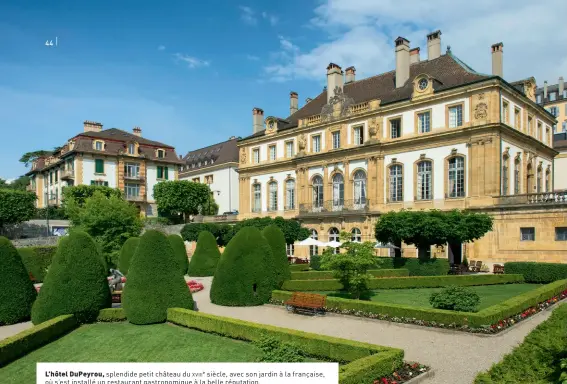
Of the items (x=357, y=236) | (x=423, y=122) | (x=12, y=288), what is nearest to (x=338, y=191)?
(x=357, y=236)

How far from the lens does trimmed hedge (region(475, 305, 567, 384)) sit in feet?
21.6

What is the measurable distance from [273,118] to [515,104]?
22769mm

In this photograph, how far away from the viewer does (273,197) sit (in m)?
46.8

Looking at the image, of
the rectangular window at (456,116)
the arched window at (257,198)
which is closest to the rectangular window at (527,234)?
the rectangular window at (456,116)

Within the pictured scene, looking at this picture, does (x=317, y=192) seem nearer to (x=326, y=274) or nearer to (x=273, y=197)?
(x=273, y=197)

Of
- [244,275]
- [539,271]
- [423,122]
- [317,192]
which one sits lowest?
[539,271]

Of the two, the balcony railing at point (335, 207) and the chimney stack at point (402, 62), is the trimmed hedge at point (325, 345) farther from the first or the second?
the chimney stack at point (402, 62)

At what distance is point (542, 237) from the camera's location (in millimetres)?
28266

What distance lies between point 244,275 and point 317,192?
24.4 meters

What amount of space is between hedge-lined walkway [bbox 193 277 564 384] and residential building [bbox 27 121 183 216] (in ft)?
135

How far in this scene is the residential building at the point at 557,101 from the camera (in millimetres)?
70750

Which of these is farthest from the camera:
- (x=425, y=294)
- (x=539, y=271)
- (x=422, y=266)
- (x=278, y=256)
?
(x=422, y=266)

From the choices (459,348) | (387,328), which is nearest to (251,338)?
(387,328)

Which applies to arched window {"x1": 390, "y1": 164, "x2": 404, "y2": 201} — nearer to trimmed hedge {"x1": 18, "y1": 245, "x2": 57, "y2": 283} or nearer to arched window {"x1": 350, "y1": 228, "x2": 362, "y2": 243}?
arched window {"x1": 350, "y1": 228, "x2": 362, "y2": 243}
